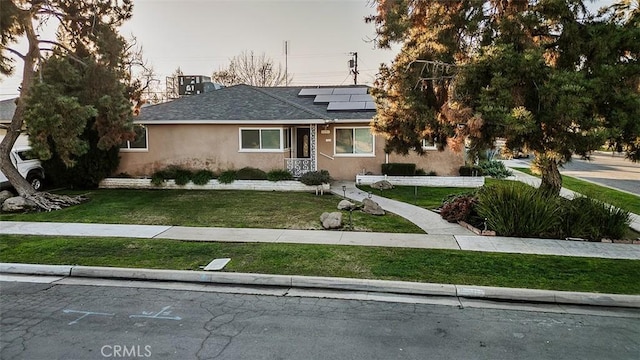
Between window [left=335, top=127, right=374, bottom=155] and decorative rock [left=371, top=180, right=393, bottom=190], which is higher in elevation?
window [left=335, top=127, right=374, bottom=155]

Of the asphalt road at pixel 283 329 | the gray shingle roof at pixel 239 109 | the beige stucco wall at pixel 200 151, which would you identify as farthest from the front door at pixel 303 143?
the asphalt road at pixel 283 329

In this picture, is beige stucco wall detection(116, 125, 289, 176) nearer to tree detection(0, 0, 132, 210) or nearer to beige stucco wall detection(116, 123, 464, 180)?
beige stucco wall detection(116, 123, 464, 180)

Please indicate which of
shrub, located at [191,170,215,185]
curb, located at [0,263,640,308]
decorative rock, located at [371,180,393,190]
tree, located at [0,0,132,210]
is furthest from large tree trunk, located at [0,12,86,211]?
decorative rock, located at [371,180,393,190]

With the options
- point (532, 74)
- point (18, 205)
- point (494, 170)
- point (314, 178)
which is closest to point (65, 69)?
point (18, 205)

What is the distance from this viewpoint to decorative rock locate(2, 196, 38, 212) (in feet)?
45.3

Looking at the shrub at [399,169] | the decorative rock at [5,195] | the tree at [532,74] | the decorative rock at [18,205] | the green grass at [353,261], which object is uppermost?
the tree at [532,74]

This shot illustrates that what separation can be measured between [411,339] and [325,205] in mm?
9304

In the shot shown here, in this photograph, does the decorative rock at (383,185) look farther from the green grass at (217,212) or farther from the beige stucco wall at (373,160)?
the green grass at (217,212)

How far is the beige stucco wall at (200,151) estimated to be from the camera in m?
19.2

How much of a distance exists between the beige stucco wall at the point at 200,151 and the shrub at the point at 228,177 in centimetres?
74

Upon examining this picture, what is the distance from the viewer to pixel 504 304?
6.85 meters

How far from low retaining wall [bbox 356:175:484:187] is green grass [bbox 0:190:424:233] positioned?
3.31 meters

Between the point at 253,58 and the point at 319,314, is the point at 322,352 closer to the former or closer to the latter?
the point at 319,314

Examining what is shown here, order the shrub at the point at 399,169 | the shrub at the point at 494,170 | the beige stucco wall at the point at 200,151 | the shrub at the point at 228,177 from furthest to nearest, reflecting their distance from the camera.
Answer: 1. the shrub at the point at 494,170
2. the shrub at the point at 399,169
3. the beige stucco wall at the point at 200,151
4. the shrub at the point at 228,177
